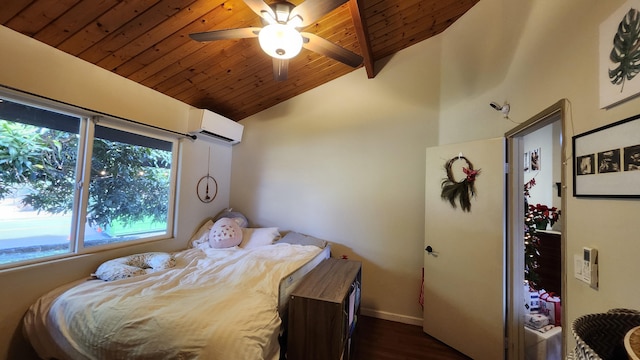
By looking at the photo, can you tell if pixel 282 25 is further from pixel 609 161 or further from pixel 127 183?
pixel 127 183

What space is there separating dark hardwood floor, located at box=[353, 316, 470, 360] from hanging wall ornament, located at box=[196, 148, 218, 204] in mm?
2434

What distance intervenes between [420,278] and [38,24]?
3.90 meters

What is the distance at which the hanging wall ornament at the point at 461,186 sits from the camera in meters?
2.17

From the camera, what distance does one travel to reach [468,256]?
2158 mm

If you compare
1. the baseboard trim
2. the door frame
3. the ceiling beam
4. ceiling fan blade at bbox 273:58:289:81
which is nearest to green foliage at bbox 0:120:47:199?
ceiling fan blade at bbox 273:58:289:81

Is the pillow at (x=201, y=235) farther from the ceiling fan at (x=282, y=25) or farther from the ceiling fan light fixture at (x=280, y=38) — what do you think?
the ceiling fan light fixture at (x=280, y=38)

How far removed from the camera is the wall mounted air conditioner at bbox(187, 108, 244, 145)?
9.27 ft

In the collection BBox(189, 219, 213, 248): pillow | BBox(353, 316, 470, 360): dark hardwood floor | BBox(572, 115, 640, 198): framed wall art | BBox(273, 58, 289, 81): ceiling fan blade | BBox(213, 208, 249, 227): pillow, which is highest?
BBox(273, 58, 289, 81): ceiling fan blade

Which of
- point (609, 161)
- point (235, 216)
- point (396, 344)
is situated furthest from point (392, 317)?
point (609, 161)

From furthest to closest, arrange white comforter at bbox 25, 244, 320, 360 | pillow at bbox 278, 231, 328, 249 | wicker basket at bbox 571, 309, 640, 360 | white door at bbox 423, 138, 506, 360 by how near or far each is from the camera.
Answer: pillow at bbox 278, 231, 328, 249 < white door at bbox 423, 138, 506, 360 < white comforter at bbox 25, 244, 320, 360 < wicker basket at bbox 571, 309, 640, 360

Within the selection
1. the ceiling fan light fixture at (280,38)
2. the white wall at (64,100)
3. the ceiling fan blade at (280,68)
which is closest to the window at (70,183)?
the white wall at (64,100)

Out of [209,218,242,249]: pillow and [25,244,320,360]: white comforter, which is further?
[209,218,242,249]: pillow

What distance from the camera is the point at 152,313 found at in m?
1.37

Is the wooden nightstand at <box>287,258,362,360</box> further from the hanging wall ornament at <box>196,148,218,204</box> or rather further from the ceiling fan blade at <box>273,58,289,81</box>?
the hanging wall ornament at <box>196,148,218,204</box>
